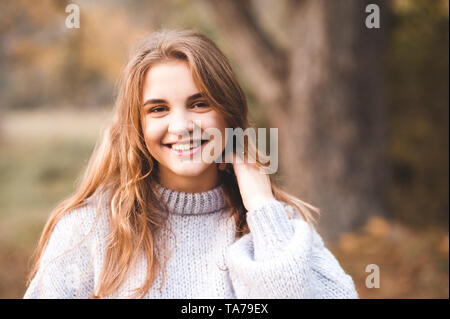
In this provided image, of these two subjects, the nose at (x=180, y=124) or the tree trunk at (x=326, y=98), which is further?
the tree trunk at (x=326, y=98)

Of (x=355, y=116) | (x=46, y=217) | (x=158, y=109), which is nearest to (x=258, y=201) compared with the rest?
(x=158, y=109)

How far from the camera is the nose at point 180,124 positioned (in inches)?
71.9

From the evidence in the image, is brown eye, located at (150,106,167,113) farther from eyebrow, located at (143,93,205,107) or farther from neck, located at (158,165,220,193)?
neck, located at (158,165,220,193)

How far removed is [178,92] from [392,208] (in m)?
5.15

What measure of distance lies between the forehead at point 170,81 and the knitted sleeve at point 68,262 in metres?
0.61

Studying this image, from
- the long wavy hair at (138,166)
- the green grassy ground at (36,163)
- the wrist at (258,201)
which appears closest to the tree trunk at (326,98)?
the long wavy hair at (138,166)

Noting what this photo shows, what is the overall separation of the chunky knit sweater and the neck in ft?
0.14

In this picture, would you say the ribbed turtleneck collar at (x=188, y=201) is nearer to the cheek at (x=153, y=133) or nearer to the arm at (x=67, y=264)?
the cheek at (x=153, y=133)

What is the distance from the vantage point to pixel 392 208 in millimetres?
6277

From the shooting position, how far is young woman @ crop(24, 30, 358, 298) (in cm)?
184

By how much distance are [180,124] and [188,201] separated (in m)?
0.40

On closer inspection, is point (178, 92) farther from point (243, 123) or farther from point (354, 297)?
point (354, 297)

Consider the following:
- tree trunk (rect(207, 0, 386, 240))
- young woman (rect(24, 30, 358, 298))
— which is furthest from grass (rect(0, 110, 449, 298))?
young woman (rect(24, 30, 358, 298))

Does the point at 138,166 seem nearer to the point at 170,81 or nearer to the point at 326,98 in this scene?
the point at 170,81
